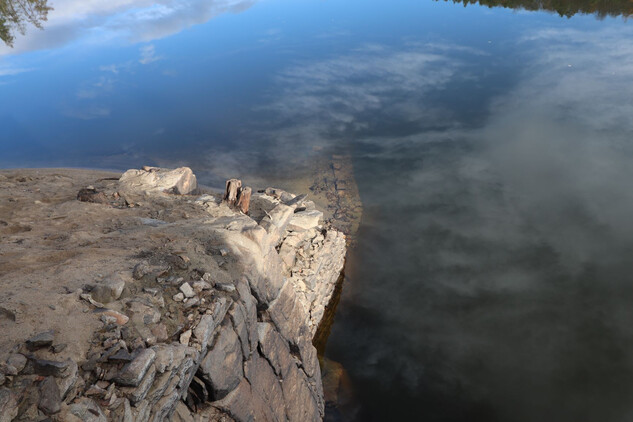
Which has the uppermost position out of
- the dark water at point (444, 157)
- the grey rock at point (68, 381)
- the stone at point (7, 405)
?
the stone at point (7, 405)

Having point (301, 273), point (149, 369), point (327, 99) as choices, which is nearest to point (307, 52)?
point (327, 99)

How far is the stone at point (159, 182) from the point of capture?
1961cm

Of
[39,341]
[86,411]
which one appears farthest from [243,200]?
[86,411]

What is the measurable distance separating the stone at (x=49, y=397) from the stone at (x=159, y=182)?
1254cm

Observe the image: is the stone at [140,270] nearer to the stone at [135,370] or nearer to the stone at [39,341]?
the stone at [135,370]

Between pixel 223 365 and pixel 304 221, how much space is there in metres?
11.2

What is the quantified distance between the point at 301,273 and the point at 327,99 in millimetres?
26468

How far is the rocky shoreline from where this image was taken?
8109 millimetres

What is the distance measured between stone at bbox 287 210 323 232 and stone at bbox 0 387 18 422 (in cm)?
1433

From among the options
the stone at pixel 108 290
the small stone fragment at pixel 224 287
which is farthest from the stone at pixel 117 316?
the small stone fragment at pixel 224 287

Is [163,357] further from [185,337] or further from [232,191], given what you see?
[232,191]

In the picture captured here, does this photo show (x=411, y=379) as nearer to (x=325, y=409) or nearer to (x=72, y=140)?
(x=325, y=409)

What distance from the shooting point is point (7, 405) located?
6996 millimetres

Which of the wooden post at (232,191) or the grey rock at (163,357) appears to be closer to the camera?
the grey rock at (163,357)
